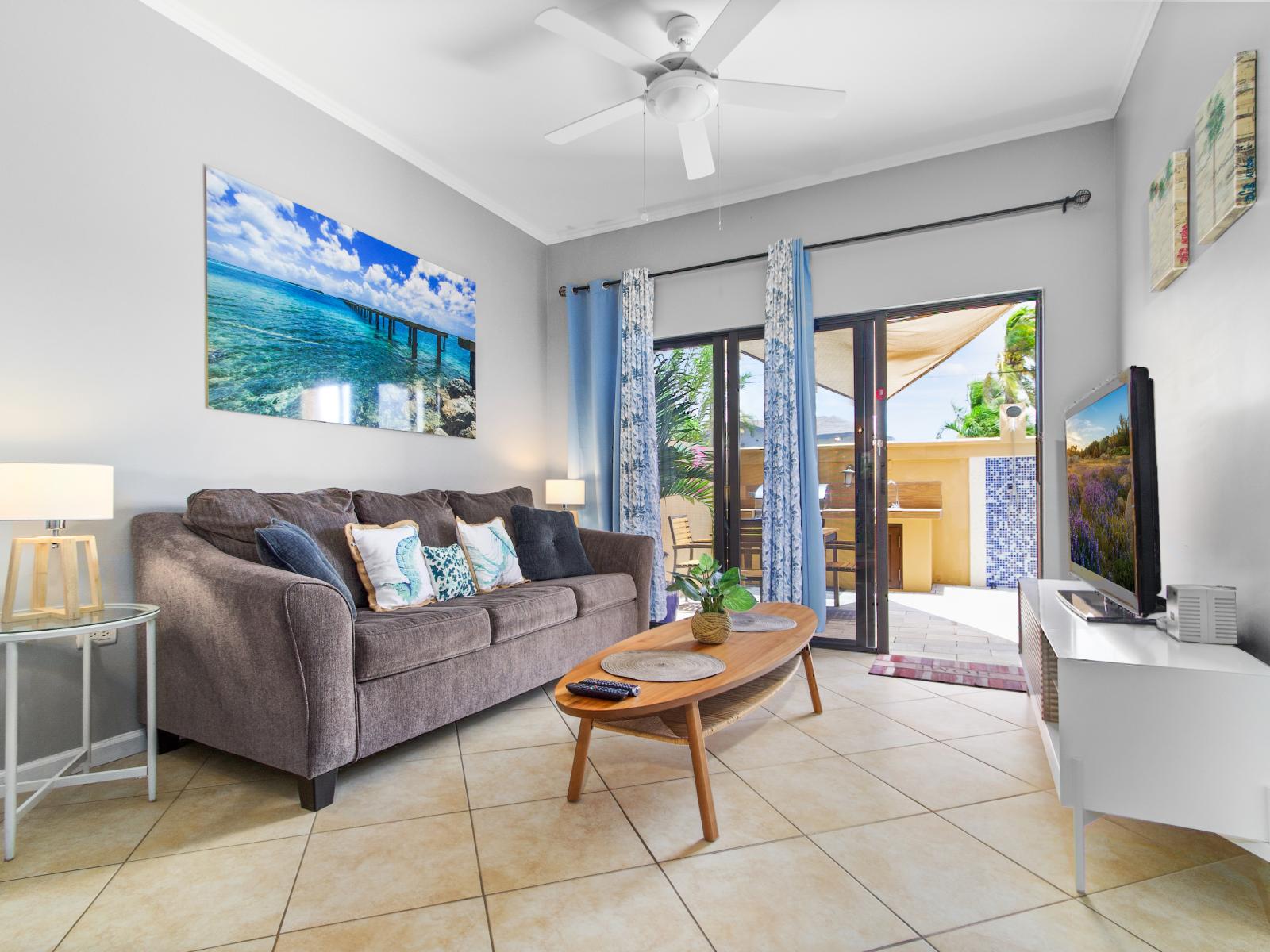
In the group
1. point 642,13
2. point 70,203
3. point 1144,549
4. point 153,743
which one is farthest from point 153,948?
point 642,13

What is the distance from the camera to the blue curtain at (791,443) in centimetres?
391

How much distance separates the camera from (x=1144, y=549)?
1839 mm

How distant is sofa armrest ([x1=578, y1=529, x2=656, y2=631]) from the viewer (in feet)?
12.1

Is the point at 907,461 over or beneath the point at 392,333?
beneath

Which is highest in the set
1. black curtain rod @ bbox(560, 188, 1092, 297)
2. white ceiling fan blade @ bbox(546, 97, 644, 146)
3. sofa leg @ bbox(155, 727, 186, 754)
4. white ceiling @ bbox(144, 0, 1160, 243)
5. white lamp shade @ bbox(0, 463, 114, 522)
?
white ceiling @ bbox(144, 0, 1160, 243)

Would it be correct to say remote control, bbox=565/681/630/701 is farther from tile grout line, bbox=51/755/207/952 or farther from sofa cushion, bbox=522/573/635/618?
sofa cushion, bbox=522/573/635/618

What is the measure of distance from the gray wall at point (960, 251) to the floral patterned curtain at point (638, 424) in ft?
0.51

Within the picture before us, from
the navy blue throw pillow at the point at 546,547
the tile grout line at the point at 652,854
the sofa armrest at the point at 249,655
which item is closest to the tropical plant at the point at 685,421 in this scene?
the navy blue throw pillow at the point at 546,547

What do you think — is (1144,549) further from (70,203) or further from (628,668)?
(70,203)

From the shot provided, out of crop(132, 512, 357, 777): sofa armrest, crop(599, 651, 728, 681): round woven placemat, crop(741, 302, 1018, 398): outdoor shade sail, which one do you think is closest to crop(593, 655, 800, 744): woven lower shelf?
crop(599, 651, 728, 681): round woven placemat

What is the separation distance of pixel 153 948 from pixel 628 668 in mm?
1241

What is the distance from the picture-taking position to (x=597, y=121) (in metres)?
2.75

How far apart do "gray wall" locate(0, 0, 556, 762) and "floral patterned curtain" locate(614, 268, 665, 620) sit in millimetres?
1843

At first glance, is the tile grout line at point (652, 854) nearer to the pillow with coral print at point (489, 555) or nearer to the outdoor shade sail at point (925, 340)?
the pillow with coral print at point (489, 555)
